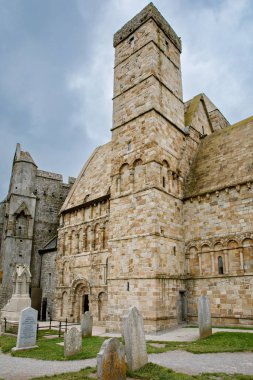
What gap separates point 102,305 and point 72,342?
38.3 feet

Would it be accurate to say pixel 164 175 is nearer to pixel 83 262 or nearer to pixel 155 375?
pixel 83 262

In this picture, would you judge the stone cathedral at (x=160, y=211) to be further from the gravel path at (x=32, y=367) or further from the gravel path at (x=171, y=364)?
the gravel path at (x=32, y=367)

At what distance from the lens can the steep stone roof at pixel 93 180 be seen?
26844 millimetres

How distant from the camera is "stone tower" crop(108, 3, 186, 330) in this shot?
58.6 ft

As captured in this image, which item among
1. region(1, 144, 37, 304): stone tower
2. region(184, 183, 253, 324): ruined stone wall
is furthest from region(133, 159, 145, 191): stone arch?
region(1, 144, 37, 304): stone tower

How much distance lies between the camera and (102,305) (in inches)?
889

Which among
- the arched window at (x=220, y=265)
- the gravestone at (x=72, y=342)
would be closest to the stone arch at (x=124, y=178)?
the arched window at (x=220, y=265)

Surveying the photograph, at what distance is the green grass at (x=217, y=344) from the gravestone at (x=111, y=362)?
4424 mm

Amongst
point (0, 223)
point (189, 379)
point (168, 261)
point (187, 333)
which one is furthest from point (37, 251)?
point (189, 379)

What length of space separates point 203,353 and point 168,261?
8048 millimetres

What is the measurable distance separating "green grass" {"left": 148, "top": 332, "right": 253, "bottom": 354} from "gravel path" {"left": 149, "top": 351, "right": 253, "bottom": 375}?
1.37ft

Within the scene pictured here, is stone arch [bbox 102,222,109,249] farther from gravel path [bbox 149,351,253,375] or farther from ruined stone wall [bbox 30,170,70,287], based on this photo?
gravel path [bbox 149,351,253,375]

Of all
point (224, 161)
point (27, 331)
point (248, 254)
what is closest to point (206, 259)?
point (248, 254)

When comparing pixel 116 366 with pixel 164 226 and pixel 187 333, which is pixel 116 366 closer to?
pixel 187 333
